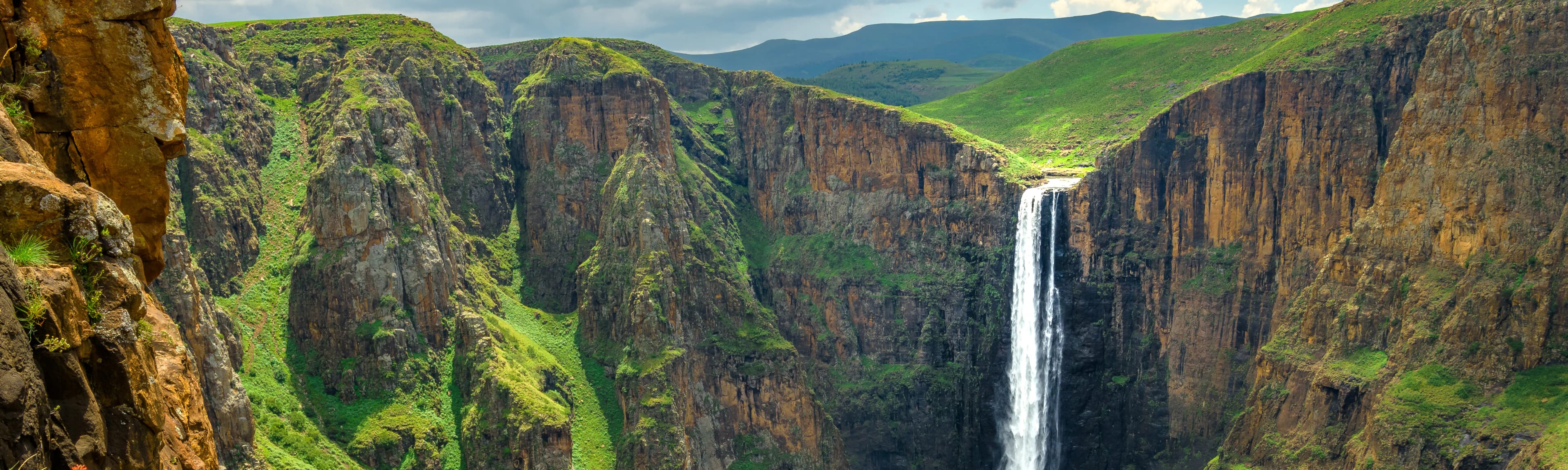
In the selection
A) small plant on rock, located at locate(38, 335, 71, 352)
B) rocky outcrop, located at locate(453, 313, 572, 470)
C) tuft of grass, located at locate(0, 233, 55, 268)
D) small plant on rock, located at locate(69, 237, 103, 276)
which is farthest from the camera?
rocky outcrop, located at locate(453, 313, 572, 470)

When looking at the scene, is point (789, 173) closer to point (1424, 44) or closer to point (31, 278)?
point (1424, 44)

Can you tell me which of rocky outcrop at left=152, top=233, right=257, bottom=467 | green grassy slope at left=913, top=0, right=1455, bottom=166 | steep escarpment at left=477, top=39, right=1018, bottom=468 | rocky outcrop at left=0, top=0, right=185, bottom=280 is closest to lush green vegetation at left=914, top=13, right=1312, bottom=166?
green grassy slope at left=913, top=0, right=1455, bottom=166

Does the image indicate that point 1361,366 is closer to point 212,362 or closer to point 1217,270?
point 1217,270

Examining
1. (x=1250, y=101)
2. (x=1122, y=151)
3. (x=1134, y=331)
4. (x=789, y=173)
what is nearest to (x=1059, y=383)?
(x=1134, y=331)

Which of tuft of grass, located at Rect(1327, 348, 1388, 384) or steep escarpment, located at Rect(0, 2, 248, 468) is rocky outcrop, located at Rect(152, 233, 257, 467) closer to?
steep escarpment, located at Rect(0, 2, 248, 468)

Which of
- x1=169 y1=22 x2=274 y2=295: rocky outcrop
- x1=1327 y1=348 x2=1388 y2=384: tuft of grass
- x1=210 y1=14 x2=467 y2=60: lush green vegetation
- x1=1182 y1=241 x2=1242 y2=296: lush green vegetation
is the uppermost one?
x1=210 y1=14 x2=467 y2=60: lush green vegetation

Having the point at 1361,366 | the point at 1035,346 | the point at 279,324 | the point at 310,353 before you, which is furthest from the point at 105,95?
the point at 1035,346


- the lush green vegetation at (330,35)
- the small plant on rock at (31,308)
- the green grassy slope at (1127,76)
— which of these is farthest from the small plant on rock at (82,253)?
the lush green vegetation at (330,35)
